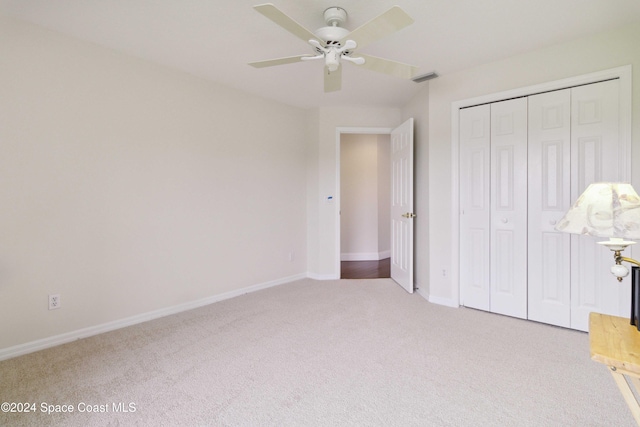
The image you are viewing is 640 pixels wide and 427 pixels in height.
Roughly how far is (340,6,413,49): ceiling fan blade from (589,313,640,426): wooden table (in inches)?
65.6

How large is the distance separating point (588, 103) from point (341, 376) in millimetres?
2879

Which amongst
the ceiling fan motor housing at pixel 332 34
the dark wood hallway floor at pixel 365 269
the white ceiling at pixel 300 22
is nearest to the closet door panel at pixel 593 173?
the white ceiling at pixel 300 22

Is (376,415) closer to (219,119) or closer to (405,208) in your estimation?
(405,208)

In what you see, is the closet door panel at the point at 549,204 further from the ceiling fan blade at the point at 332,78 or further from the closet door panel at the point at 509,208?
the ceiling fan blade at the point at 332,78

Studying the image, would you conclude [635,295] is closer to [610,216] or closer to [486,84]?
[610,216]

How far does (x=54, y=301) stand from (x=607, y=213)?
11.3 ft

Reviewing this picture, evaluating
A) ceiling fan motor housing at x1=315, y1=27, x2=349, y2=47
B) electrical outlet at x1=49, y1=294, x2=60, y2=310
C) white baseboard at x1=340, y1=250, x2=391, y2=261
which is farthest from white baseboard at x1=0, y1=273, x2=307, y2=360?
ceiling fan motor housing at x1=315, y1=27, x2=349, y2=47

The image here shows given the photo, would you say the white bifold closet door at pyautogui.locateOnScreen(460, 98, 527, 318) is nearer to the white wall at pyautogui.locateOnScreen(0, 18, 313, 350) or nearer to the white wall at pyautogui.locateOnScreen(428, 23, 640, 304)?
the white wall at pyautogui.locateOnScreen(428, 23, 640, 304)

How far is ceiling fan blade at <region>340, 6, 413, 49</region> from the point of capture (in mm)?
1567

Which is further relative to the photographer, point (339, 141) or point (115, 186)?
point (339, 141)

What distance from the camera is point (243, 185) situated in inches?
147

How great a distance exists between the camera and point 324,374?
1960 mm

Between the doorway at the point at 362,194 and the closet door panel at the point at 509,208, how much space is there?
3075 millimetres

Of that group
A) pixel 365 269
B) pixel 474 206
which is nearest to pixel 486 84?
pixel 474 206
